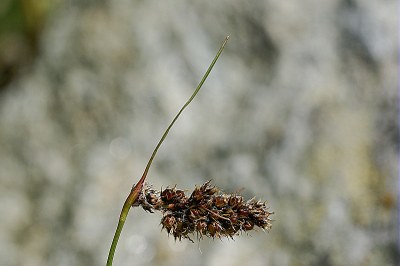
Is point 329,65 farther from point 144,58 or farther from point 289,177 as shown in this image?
point 144,58

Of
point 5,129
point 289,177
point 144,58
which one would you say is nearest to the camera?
point 289,177

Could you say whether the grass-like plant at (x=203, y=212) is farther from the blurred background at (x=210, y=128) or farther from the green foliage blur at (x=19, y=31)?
the green foliage blur at (x=19, y=31)

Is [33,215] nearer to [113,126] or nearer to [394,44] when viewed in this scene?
[113,126]

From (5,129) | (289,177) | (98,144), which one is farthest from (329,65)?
(5,129)

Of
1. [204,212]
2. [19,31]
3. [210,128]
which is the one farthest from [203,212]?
[19,31]

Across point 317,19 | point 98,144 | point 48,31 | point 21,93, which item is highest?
point 48,31

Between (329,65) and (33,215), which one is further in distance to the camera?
(33,215)

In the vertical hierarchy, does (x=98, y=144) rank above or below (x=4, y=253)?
above

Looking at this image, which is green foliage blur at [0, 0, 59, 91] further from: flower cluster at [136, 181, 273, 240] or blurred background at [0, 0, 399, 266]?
flower cluster at [136, 181, 273, 240]

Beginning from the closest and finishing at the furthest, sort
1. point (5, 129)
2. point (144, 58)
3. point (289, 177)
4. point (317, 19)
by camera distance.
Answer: point (289, 177), point (317, 19), point (144, 58), point (5, 129)
